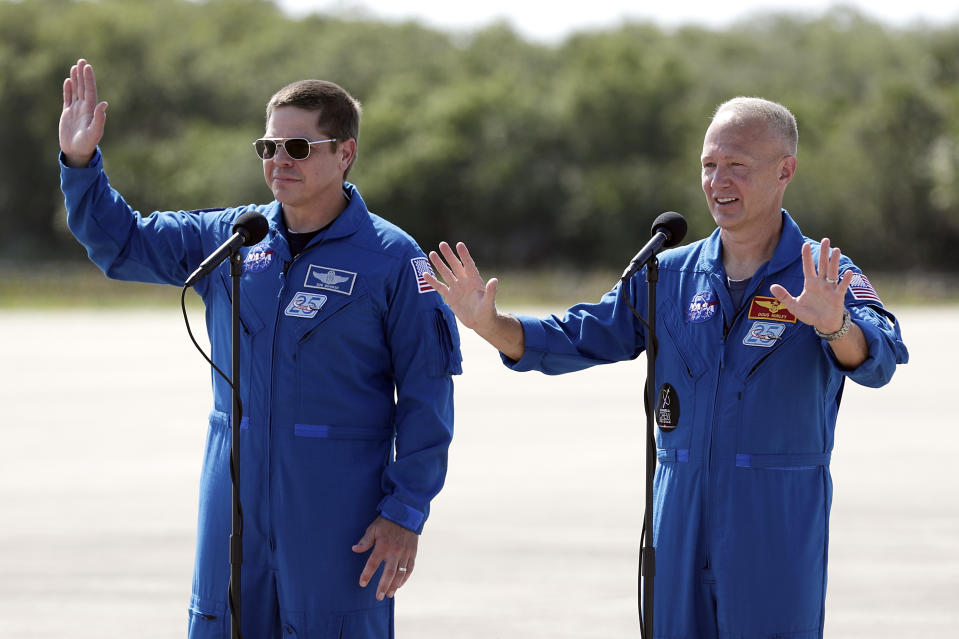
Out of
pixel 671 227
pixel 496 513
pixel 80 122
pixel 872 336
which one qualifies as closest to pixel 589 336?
pixel 671 227

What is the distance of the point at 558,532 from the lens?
8773 millimetres

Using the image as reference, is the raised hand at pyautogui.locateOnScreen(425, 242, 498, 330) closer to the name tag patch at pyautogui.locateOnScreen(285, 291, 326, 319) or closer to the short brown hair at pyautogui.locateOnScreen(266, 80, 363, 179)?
the name tag patch at pyautogui.locateOnScreen(285, 291, 326, 319)

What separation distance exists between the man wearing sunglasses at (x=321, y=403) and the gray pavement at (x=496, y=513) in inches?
104

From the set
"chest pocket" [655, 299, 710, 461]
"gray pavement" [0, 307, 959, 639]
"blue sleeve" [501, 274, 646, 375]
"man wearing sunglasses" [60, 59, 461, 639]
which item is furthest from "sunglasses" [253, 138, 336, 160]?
"gray pavement" [0, 307, 959, 639]

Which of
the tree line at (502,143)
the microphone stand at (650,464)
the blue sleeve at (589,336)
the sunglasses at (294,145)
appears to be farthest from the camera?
the tree line at (502,143)

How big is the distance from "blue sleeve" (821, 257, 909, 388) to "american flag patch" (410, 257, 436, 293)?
123 centimetres

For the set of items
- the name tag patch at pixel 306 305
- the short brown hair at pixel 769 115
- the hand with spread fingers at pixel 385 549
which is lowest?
the hand with spread fingers at pixel 385 549

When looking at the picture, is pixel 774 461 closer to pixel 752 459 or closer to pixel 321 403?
pixel 752 459

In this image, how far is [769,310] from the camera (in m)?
3.83

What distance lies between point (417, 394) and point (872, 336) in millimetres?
1364

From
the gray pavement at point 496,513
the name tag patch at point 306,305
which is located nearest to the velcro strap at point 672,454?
the name tag patch at point 306,305

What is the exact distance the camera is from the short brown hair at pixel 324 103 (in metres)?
4.11

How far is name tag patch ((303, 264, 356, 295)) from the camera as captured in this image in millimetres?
3988

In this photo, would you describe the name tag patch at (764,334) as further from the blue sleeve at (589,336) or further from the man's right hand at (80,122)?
the man's right hand at (80,122)
